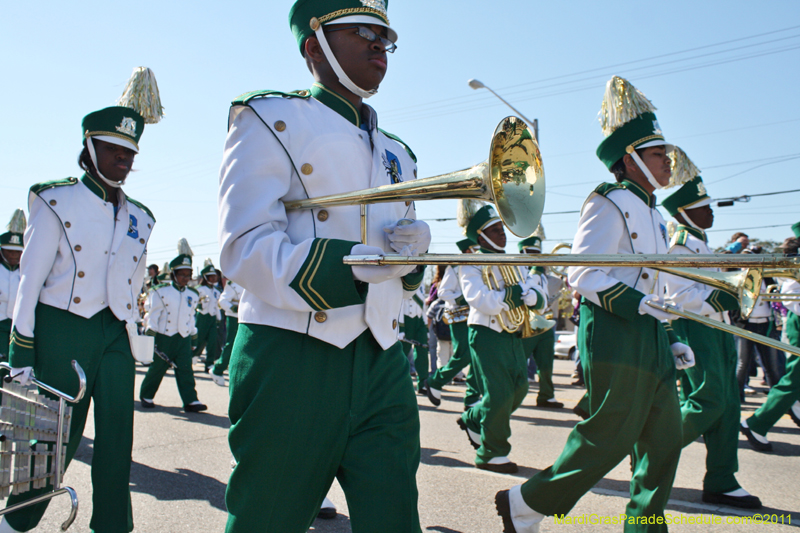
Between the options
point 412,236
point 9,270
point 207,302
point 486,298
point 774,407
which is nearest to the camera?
point 412,236

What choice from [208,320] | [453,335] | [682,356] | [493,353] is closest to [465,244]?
[493,353]

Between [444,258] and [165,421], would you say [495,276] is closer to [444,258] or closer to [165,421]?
[165,421]

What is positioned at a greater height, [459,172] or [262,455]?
[459,172]

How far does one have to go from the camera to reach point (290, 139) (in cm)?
214

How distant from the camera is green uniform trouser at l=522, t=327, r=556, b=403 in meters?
9.52

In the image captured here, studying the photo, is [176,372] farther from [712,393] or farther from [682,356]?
[682,356]

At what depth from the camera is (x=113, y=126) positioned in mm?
3875

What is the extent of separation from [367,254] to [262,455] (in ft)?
2.30

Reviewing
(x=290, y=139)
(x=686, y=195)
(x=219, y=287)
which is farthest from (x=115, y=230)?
(x=219, y=287)

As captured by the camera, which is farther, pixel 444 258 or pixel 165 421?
pixel 165 421

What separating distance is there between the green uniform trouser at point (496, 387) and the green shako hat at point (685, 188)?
177 centimetres

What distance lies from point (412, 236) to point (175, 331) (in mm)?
8139

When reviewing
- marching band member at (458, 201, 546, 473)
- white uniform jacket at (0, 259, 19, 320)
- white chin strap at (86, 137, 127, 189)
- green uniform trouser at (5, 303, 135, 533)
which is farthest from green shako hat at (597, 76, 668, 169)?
white uniform jacket at (0, 259, 19, 320)

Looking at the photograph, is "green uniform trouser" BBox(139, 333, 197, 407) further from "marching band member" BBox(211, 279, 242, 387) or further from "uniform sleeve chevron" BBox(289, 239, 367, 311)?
"uniform sleeve chevron" BBox(289, 239, 367, 311)
